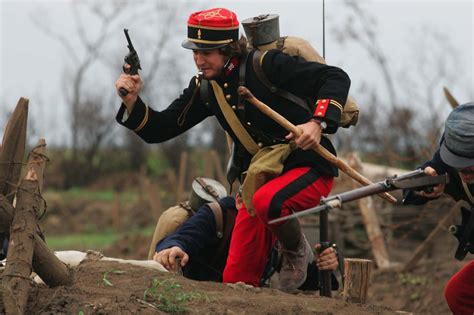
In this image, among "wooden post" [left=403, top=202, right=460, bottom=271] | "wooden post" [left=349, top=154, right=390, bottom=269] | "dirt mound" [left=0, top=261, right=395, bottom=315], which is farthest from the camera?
"wooden post" [left=349, top=154, right=390, bottom=269]

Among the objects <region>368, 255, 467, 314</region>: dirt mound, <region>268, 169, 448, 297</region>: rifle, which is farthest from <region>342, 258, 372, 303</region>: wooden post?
<region>368, 255, 467, 314</region>: dirt mound

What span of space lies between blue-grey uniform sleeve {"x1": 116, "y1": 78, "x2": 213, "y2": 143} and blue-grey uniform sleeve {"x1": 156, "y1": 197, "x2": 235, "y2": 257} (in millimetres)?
571

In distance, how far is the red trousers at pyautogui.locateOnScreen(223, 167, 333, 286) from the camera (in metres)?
6.55

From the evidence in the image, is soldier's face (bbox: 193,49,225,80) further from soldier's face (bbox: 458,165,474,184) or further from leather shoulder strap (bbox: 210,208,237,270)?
soldier's face (bbox: 458,165,474,184)

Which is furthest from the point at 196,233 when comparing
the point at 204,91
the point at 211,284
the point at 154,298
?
the point at 154,298

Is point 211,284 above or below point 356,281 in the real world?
above

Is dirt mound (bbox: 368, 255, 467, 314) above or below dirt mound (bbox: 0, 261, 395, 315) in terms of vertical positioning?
below

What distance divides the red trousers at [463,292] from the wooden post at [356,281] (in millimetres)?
527

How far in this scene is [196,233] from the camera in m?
7.48

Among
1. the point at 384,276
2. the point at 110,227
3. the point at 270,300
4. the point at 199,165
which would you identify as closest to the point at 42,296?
the point at 270,300

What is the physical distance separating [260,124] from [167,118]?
0.78m

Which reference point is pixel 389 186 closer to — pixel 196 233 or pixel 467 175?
pixel 467 175

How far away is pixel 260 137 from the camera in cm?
699

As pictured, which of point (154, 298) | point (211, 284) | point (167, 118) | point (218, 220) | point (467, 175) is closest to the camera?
point (154, 298)
